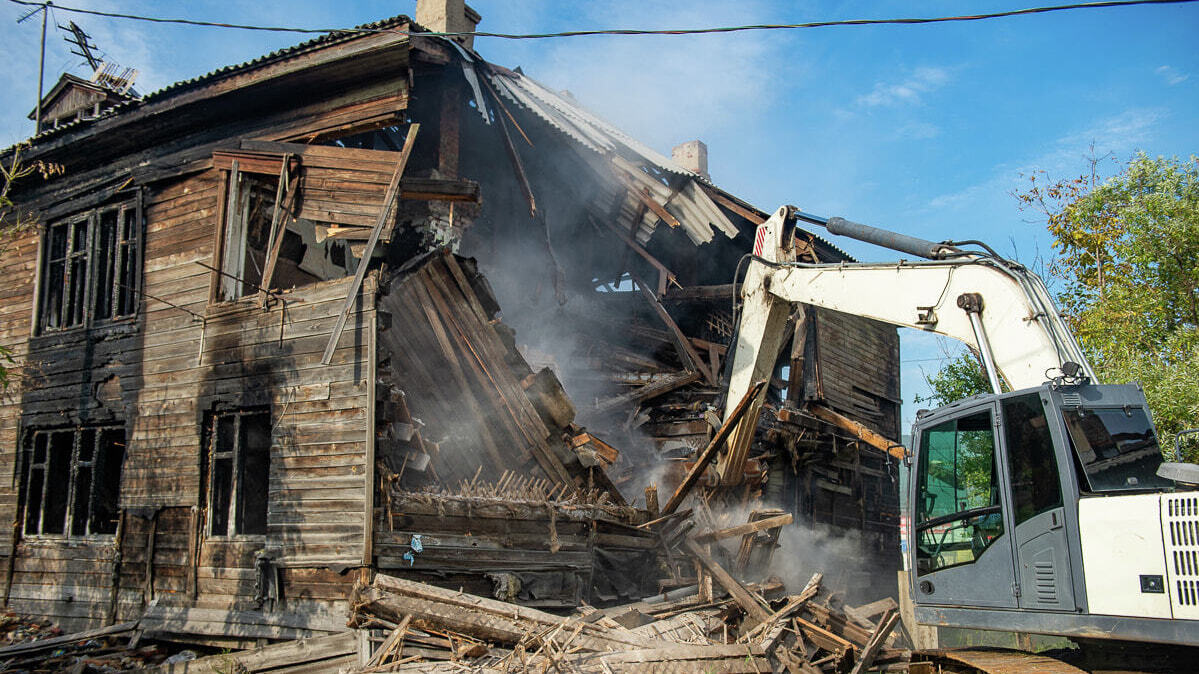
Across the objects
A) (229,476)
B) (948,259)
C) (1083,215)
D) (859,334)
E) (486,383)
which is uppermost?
(1083,215)

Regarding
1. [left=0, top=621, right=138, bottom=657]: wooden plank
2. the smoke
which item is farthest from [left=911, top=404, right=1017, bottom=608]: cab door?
[left=0, top=621, right=138, bottom=657]: wooden plank

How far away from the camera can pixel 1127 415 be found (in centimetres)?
562

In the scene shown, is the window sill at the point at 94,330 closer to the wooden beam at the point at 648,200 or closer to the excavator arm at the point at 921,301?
the wooden beam at the point at 648,200

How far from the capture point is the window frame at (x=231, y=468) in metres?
10.1

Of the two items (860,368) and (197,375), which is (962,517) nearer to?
(197,375)

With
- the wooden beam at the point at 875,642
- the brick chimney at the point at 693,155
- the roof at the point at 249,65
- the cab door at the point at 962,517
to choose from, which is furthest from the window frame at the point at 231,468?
the brick chimney at the point at 693,155

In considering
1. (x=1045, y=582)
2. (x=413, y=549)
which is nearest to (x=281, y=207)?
(x=413, y=549)

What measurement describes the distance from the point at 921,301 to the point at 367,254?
6263 millimetres

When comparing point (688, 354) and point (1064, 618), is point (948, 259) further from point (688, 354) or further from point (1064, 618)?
point (688, 354)

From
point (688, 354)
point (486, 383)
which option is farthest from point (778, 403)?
point (486, 383)

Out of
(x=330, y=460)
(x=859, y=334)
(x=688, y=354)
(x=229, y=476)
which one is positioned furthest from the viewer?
(x=859, y=334)

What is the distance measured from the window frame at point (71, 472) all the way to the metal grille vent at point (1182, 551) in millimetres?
12048

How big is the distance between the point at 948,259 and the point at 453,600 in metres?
5.81

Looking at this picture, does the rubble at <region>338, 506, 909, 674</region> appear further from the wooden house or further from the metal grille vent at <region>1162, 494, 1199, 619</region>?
the metal grille vent at <region>1162, 494, 1199, 619</region>
